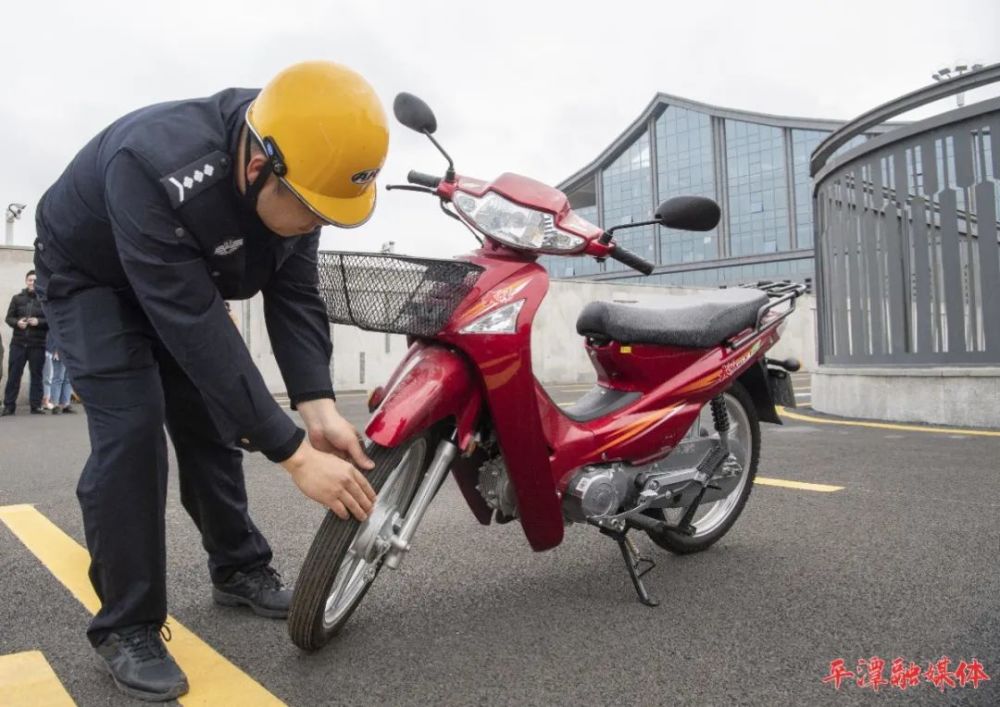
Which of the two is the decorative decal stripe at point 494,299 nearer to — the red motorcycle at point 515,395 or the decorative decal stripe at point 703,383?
the red motorcycle at point 515,395

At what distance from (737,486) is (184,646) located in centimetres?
199

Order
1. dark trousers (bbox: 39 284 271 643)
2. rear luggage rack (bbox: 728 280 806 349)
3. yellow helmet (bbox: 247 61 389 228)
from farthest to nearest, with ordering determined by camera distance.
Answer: rear luggage rack (bbox: 728 280 806 349), dark trousers (bbox: 39 284 271 643), yellow helmet (bbox: 247 61 389 228)

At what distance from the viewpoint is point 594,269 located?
183ft

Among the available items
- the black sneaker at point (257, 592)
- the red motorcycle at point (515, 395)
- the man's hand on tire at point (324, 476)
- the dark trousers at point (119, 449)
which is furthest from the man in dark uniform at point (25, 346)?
the man's hand on tire at point (324, 476)

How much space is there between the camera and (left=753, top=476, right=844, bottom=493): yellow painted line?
155 inches

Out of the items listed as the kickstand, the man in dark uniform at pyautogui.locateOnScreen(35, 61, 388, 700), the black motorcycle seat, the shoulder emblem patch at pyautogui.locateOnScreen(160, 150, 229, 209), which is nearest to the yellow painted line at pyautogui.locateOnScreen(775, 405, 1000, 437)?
the black motorcycle seat

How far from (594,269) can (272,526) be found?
53.5m

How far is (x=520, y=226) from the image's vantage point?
86.4 inches

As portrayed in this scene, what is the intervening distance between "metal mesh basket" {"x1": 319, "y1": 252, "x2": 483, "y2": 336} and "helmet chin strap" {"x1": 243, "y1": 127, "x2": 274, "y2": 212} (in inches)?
12.8

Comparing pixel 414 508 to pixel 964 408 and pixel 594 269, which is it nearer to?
pixel 964 408

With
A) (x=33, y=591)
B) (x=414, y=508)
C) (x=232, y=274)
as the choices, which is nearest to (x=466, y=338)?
(x=414, y=508)

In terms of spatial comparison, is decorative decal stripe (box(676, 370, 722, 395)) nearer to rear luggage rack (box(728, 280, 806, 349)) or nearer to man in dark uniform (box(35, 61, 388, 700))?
rear luggage rack (box(728, 280, 806, 349))

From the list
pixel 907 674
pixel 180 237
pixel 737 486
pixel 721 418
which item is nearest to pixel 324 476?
pixel 180 237

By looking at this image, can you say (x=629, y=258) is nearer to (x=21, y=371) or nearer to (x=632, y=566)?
(x=632, y=566)
